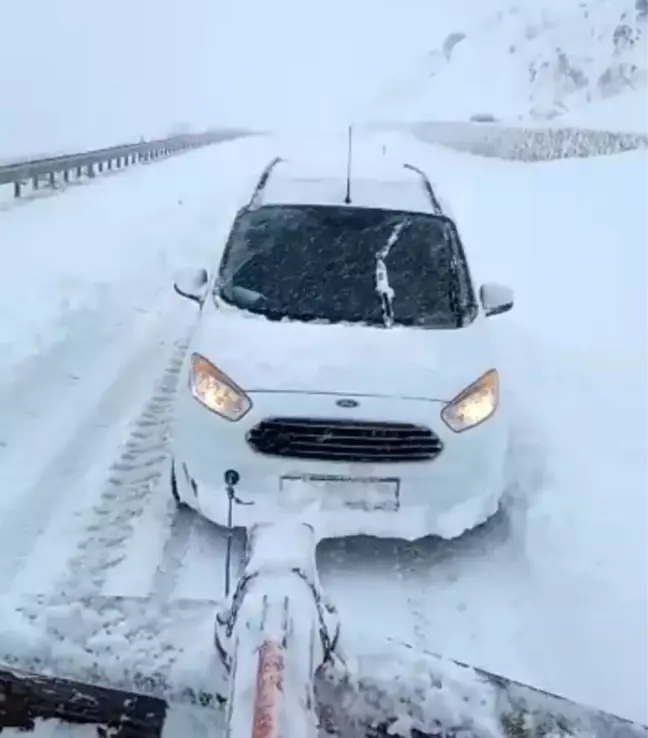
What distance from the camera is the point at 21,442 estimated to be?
6754mm

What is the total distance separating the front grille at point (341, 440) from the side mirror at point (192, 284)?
1.47 meters

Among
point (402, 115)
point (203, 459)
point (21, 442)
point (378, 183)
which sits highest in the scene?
point (378, 183)

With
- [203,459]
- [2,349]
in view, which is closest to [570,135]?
[2,349]

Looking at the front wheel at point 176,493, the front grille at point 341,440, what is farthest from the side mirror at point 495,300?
the front wheel at point 176,493

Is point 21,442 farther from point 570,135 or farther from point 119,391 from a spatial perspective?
point 570,135

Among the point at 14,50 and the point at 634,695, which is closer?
the point at 634,695

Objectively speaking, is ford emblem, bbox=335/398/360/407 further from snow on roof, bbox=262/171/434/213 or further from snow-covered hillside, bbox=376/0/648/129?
snow-covered hillside, bbox=376/0/648/129

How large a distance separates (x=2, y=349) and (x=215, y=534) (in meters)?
3.92

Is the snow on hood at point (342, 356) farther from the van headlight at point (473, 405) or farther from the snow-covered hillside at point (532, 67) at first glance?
the snow-covered hillside at point (532, 67)

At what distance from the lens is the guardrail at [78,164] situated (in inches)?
803

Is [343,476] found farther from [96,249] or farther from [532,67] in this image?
[532,67]

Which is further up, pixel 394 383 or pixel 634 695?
pixel 394 383

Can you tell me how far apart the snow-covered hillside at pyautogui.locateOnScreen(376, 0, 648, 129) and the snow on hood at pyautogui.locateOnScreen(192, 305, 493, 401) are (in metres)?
56.3

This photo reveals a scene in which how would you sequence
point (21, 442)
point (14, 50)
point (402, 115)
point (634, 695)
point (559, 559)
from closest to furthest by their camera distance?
point (634, 695) < point (559, 559) < point (21, 442) < point (14, 50) < point (402, 115)
